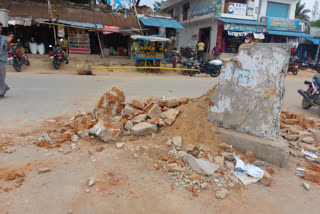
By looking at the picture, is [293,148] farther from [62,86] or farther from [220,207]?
[62,86]

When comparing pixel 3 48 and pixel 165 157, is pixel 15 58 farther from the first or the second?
pixel 165 157

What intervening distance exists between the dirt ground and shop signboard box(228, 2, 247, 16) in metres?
18.2

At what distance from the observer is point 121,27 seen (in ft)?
49.3

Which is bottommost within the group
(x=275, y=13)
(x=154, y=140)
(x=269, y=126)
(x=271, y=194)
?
(x=271, y=194)

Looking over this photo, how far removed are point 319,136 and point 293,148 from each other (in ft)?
2.71

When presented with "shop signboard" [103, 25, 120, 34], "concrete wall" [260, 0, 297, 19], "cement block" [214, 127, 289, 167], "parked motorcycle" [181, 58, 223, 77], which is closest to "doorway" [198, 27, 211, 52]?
"concrete wall" [260, 0, 297, 19]

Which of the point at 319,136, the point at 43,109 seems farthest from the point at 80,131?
the point at 319,136

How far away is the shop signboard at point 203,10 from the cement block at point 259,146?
17.9 metres

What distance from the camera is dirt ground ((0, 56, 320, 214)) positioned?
2371 mm

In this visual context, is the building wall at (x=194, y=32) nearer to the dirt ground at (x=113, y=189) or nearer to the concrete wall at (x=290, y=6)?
the concrete wall at (x=290, y=6)

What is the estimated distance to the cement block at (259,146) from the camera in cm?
331

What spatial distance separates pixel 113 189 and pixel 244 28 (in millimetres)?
19617

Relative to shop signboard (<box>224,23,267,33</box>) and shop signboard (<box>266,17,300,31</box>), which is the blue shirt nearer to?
shop signboard (<box>224,23,267,33</box>)

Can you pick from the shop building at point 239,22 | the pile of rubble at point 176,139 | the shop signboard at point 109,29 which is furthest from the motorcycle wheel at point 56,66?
the shop building at point 239,22
